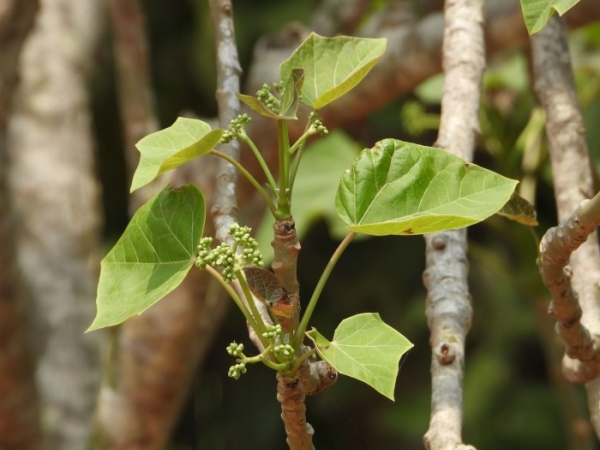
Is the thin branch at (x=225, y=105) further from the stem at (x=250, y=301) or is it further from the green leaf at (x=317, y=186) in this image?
the green leaf at (x=317, y=186)

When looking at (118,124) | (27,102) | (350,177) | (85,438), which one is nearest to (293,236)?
(350,177)

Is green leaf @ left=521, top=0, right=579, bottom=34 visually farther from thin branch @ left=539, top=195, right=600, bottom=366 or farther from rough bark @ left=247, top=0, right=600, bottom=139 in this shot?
rough bark @ left=247, top=0, right=600, bottom=139

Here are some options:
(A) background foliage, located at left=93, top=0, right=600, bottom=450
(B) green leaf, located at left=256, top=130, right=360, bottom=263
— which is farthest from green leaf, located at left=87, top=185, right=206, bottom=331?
(A) background foliage, located at left=93, top=0, right=600, bottom=450

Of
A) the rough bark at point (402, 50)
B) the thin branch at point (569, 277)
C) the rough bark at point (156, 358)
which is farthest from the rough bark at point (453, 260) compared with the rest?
the rough bark at point (156, 358)

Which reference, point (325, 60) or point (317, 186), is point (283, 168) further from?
point (317, 186)

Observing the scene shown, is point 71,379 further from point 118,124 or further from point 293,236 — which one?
point 118,124

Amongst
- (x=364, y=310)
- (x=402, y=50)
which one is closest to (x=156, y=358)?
(x=402, y=50)
